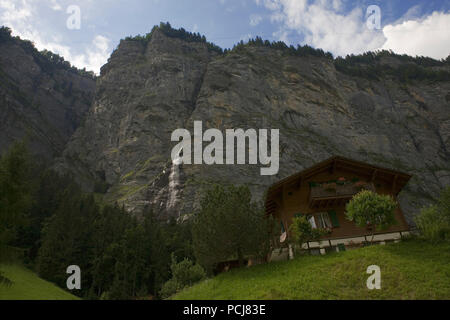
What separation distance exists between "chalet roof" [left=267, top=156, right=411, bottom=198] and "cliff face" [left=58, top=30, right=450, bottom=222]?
4363 cm

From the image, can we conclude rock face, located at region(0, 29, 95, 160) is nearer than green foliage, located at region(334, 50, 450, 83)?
Yes

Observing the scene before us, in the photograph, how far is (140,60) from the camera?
133500 millimetres

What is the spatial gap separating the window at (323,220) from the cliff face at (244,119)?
45623 millimetres

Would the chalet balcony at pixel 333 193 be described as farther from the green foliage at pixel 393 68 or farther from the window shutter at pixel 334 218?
the green foliage at pixel 393 68

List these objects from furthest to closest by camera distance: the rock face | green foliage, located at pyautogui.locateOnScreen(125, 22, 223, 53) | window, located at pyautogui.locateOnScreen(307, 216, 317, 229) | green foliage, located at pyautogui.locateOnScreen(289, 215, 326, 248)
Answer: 1. green foliage, located at pyautogui.locateOnScreen(125, 22, 223, 53)
2. the rock face
3. window, located at pyautogui.locateOnScreen(307, 216, 317, 229)
4. green foliage, located at pyautogui.locateOnScreen(289, 215, 326, 248)

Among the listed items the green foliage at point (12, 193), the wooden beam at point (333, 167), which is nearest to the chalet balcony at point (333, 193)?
the wooden beam at point (333, 167)

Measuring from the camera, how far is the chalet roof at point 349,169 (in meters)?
30.5

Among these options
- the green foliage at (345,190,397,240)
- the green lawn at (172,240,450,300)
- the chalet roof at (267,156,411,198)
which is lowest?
the green lawn at (172,240,450,300)

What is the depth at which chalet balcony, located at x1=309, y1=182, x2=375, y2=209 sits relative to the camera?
2869 centimetres

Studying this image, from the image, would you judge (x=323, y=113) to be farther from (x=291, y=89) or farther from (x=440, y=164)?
(x=440, y=164)

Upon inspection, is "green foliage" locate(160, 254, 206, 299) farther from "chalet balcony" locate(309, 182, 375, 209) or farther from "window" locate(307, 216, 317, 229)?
"chalet balcony" locate(309, 182, 375, 209)
